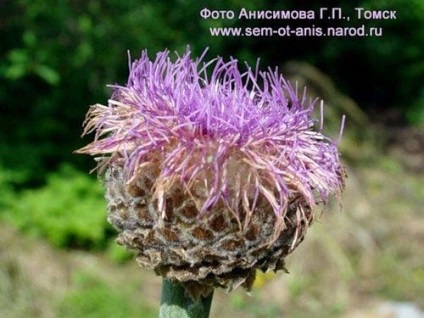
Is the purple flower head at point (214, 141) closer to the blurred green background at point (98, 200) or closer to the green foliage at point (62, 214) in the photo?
the blurred green background at point (98, 200)

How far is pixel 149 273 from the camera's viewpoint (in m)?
5.20

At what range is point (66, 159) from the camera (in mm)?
5512

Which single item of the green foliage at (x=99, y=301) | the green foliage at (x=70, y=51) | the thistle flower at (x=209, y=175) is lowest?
the green foliage at (x=99, y=301)

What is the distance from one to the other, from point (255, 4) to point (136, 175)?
472 centimetres

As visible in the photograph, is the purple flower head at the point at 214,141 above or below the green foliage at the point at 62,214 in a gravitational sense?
above

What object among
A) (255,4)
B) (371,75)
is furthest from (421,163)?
(255,4)

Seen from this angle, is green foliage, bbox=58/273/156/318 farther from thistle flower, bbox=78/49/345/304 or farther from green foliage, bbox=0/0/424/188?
thistle flower, bbox=78/49/345/304

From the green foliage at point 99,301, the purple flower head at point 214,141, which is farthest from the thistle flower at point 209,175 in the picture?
the green foliage at point 99,301

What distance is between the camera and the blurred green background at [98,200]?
15.7ft

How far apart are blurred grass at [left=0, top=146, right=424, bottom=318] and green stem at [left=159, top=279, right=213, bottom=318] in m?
3.29

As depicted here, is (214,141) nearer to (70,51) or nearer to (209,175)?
(209,175)

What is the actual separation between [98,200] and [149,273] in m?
0.54

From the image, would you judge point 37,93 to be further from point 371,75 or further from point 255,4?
point 371,75

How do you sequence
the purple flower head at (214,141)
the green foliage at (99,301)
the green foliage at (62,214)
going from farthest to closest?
the green foliage at (62,214) < the green foliage at (99,301) < the purple flower head at (214,141)
